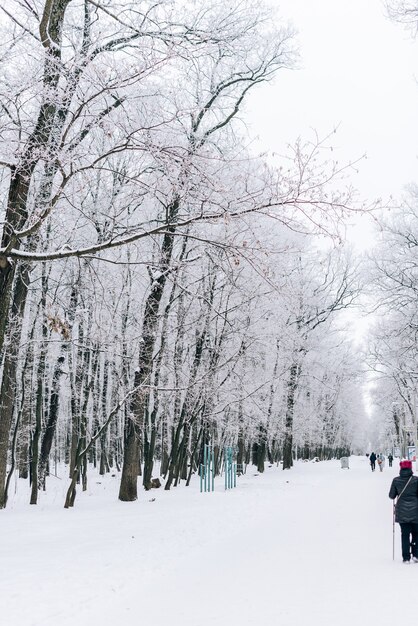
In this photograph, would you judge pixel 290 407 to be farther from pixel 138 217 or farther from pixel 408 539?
pixel 408 539

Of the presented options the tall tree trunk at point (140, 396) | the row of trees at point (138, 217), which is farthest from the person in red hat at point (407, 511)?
the tall tree trunk at point (140, 396)

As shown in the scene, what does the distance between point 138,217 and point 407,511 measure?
534 inches

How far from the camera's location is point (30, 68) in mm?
7000

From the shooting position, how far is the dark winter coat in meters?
8.73

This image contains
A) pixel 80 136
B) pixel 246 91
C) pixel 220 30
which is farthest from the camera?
pixel 246 91

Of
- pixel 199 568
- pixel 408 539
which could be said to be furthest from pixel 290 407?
pixel 199 568

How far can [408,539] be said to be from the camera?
8.60 meters

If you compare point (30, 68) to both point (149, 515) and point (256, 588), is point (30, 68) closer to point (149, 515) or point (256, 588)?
Result: point (256, 588)

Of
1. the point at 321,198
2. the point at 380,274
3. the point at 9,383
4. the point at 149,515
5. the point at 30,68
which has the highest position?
the point at 380,274

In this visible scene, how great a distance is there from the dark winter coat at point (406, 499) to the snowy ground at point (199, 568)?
0.69m

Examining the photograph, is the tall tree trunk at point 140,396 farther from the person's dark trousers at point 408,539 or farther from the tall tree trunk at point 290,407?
the tall tree trunk at point 290,407

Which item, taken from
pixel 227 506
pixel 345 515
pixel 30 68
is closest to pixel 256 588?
pixel 30 68

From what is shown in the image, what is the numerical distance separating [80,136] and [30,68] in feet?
3.25

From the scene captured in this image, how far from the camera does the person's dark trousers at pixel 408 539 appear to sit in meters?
8.52
